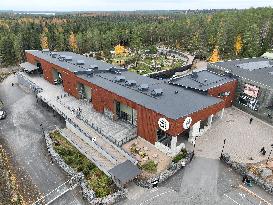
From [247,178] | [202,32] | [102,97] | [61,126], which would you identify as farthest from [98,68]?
[202,32]

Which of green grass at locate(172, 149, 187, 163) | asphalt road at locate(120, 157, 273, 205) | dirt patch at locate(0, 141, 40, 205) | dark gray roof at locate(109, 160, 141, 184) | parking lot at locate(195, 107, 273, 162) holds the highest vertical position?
dark gray roof at locate(109, 160, 141, 184)

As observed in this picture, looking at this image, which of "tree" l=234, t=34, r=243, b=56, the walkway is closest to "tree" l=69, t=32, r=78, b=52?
the walkway

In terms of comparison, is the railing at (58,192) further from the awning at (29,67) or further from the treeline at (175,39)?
the treeline at (175,39)

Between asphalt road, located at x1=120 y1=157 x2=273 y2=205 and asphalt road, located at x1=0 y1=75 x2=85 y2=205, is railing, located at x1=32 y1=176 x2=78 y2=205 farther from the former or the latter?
asphalt road, located at x1=120 y1=157 x2=273 y2=205

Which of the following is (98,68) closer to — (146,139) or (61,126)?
(61,126)

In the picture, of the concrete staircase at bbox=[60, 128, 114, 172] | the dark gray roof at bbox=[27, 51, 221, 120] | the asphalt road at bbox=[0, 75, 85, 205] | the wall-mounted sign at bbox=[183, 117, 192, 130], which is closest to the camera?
the asphalt road at bbox=[0, 75, 85, 205]
